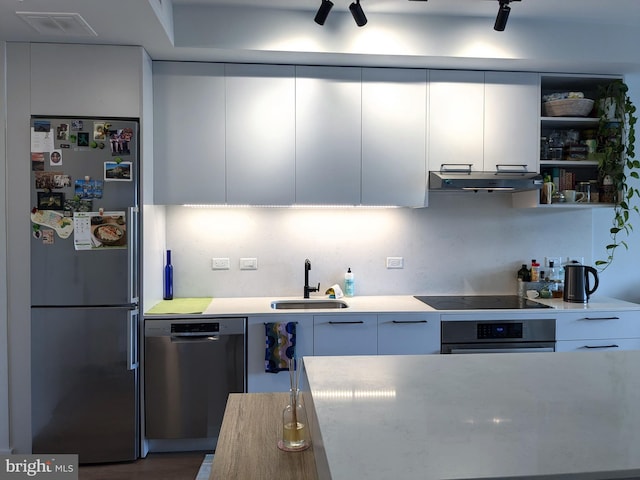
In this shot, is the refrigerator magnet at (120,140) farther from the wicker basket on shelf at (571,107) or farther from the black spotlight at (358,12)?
the wicker basket on shelf at (571,107)

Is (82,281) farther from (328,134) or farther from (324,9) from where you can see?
(324,9)

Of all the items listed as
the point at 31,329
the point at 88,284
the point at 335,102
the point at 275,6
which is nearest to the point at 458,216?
the point at 335,102

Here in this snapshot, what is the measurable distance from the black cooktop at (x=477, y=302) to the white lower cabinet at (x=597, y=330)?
19 cm

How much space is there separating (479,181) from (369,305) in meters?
1.13

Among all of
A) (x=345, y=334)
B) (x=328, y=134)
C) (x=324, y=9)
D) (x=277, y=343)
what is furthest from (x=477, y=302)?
(x=324, y=9)

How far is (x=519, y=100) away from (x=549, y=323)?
5.11 feet

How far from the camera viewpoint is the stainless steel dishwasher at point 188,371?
2.75 meters

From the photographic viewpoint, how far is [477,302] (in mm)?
3197

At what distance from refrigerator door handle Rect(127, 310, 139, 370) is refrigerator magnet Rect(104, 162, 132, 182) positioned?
2.61ft

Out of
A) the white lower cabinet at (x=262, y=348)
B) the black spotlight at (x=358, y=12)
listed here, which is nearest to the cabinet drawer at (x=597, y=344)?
the white lower cabinet at (x=262, y=348)

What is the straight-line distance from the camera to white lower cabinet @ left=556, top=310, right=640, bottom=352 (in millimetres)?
2945

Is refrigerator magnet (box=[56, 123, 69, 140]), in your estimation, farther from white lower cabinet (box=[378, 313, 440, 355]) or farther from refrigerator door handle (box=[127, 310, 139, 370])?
white lower cabinet (box=[378, 313, 440, 355])
